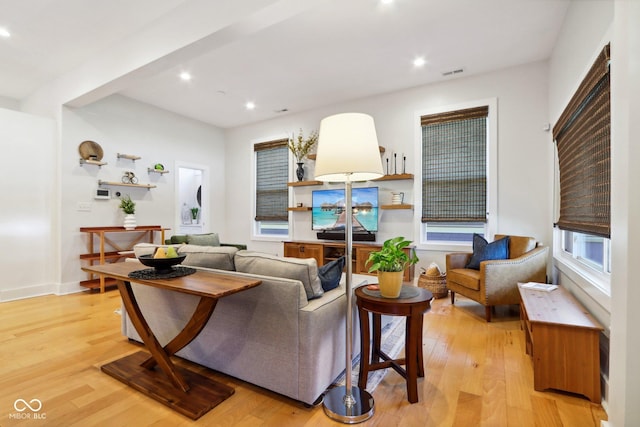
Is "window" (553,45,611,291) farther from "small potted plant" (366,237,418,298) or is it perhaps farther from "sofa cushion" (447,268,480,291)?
"small potted plant" (366,237,418,298)

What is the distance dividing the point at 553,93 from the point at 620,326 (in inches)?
128

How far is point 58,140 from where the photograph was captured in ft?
14.4

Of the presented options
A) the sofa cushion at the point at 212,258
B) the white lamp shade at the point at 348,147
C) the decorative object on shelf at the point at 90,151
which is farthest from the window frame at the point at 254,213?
the white lamp shade at the point at 348,147

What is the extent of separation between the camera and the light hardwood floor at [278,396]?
1.72 m

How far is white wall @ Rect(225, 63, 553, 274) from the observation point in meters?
3.96

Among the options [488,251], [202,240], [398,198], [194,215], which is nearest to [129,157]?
[202,240]

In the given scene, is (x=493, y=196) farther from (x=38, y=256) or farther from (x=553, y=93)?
(x=38, y=256)

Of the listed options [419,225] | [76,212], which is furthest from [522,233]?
[76,212]

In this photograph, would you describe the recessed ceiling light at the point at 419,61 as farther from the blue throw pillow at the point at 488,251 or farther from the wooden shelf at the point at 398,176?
the blue throw pillow at the point at 488,251

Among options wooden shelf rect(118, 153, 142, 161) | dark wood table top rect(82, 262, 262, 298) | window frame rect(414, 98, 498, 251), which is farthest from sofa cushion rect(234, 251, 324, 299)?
wooden shelf rect(118, 153, 142, 161)

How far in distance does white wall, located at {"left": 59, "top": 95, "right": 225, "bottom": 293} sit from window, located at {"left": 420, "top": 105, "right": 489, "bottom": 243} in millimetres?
4372

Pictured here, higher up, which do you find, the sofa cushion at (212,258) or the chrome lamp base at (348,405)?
the sofa cushion at (212,258)

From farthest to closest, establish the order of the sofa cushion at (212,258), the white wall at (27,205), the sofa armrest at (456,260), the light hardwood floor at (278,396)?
the white wall at (27,205) < the sofa armrest at (456,260) < the sofa cushion at (212,258) < the light hardwood floor at (278,396)

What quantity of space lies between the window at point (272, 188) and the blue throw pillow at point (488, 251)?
3.50m
